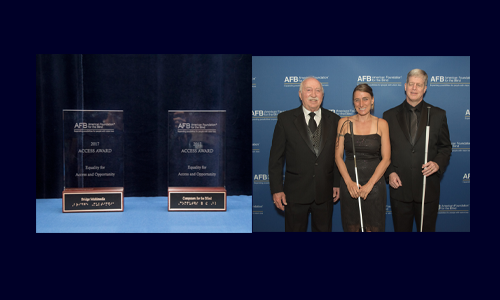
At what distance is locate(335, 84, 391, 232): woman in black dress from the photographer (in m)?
3.56

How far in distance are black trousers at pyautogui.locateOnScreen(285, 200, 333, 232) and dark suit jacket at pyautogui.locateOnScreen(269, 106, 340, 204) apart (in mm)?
60

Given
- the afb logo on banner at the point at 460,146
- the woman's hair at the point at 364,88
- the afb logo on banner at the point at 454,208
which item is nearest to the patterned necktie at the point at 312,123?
the woman's hair at the point at 364,88

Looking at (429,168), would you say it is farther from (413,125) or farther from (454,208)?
(454,208)

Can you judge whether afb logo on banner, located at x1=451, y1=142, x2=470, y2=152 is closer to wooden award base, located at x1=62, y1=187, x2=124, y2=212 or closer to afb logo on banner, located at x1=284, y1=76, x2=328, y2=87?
afb logo on banner, located at x1=284, y1=76, x2=328, y2=87

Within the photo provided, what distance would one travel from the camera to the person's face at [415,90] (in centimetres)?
373

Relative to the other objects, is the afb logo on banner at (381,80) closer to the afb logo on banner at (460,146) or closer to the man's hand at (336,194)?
the afb logo on banner at (460,146)

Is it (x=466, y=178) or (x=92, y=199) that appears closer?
(x=466, y=178)

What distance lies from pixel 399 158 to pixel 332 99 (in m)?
0.88

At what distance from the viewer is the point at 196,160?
4516 mm

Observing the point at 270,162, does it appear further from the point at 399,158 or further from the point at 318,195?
the point at 399,158

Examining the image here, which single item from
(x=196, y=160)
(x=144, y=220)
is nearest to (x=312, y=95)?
(x=196, y=160)

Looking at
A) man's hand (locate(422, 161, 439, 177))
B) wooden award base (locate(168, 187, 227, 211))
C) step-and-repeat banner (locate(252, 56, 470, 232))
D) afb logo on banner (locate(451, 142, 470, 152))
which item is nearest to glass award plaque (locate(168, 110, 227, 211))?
wooden award base (locate(168, 187, 227, 211))

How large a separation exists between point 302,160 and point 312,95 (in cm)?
64

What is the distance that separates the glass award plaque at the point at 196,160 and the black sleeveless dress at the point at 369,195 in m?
1.48
